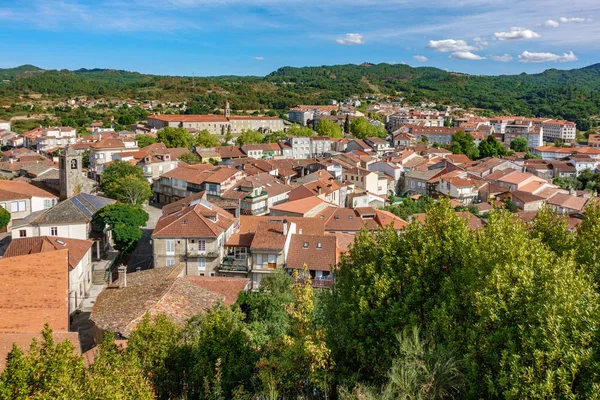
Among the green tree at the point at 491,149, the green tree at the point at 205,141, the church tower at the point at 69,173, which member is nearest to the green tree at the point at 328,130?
the green tree at the point at 205,141

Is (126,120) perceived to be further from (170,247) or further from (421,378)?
(421,378)

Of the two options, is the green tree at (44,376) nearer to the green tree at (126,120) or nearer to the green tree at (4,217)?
the green tree at (4,217)

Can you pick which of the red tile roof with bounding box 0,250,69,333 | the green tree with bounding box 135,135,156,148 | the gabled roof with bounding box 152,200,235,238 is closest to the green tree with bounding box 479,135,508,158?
the green tree with bounding box 135,135,156,148

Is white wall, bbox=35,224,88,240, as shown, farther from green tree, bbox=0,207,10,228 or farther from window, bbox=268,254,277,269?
window, bbox=268,254,277,269

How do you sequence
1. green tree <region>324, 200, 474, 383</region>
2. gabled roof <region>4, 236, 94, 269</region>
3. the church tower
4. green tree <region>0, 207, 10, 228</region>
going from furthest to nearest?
the church tower
green tree <region>0, 207, 10, 228</region>
gabled roof <region>4, 236, 94, 269</region>
green tree <region>324, 200, 474, 383</region>

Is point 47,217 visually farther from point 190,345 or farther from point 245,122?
point 245,122

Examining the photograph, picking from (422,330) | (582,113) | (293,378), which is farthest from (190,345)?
(582,113)

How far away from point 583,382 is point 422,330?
405cm

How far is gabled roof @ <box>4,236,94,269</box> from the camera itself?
23.7 meters

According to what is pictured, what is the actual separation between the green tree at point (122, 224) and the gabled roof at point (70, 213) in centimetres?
105

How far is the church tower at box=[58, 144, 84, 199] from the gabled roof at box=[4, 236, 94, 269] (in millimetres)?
16426

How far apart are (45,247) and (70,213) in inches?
348

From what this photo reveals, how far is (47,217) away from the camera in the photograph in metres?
31.4

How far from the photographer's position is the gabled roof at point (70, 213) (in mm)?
31297
